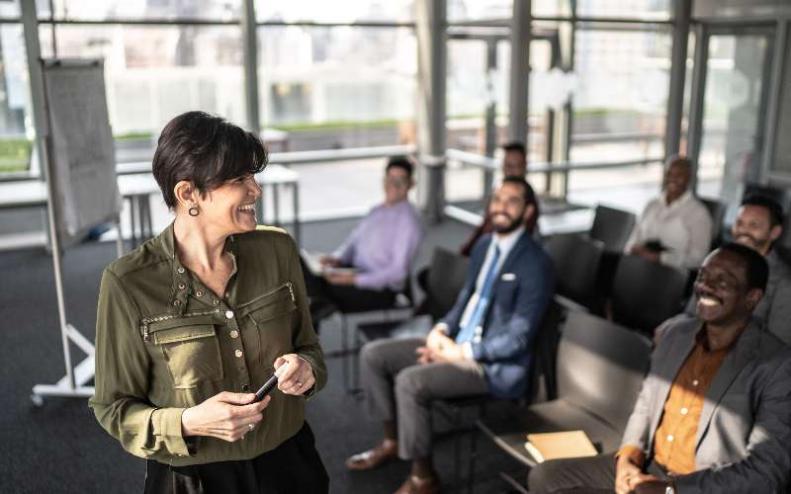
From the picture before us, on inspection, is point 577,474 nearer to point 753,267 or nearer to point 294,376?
point 753,267

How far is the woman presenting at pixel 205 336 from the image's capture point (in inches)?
62.1

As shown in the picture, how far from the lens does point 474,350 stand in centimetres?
344

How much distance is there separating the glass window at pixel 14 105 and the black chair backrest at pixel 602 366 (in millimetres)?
6541

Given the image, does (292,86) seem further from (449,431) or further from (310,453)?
(310,453)

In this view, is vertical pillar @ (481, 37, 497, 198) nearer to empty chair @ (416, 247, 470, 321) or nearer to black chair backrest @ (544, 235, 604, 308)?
black chair backrest @ (544, 235, 604, 308)

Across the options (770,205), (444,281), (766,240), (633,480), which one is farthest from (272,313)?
(770,205)

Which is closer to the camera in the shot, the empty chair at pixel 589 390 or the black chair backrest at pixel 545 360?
the empty chair at pixel 589 390

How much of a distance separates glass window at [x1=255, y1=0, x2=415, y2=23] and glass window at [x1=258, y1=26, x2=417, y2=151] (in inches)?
4.8

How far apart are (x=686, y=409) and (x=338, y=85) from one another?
7.34m

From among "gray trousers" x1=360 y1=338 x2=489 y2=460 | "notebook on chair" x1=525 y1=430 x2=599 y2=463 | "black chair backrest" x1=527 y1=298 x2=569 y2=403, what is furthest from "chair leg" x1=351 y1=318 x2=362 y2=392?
"notebook on chair" x1=525 y1=430 x2=599 y2=463

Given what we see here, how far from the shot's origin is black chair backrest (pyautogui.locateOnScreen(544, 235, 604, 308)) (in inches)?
181

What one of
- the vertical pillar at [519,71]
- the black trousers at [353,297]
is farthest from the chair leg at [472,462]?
the vertical pillar at [519,71]

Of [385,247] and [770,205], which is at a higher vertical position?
[770,205]

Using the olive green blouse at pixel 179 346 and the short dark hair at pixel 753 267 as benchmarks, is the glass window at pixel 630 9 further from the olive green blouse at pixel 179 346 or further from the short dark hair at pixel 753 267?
the olive green blouse at pixel 179 346
